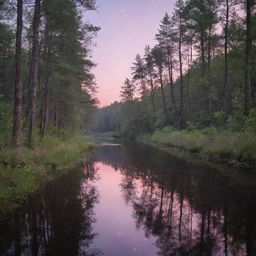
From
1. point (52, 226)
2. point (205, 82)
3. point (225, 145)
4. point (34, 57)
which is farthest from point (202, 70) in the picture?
point (52, 226)

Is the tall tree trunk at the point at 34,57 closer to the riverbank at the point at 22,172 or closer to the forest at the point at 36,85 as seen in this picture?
the forest at the point at 36,85

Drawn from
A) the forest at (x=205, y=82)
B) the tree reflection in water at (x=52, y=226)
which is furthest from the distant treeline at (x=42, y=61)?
the forest at (x=205, y=82)

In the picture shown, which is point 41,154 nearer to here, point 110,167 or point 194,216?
point 110,167

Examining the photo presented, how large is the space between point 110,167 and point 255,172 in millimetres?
8950

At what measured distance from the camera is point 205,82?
2486 centimetres

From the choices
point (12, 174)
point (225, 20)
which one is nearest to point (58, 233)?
point (12, 174)

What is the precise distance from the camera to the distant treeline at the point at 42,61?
493 inches

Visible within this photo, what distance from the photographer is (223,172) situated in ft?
43.3

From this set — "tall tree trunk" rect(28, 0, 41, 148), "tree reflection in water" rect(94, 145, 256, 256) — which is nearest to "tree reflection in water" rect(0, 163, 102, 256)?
"tree reflection in water" rect(94, 145, 256, 256)

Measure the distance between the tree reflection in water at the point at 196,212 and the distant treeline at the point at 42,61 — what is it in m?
6.79

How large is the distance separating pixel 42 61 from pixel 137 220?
1472cm

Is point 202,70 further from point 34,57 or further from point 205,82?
point 34,57

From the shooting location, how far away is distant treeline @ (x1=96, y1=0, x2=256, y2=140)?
19.4 metres

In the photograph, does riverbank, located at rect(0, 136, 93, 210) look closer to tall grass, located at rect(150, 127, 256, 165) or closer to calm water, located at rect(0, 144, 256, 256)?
calm water, located at rect(0, 144, 256, 256)
